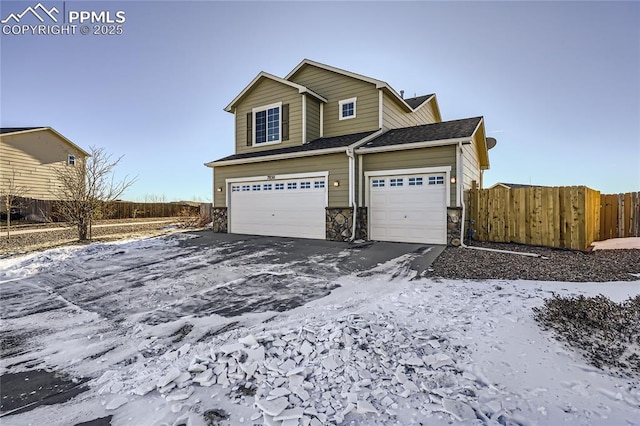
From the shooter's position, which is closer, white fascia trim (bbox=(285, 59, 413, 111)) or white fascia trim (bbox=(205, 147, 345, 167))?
white fascia trim (bbox=(205, 147, 345, 167))

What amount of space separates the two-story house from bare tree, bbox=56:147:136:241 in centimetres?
367

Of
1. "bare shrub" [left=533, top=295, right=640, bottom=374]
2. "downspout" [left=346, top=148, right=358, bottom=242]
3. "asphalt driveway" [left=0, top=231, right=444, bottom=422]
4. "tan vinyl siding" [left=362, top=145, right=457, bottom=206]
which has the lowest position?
"asphalt driveway" [left=0, top=231, right=444, bottom=422]

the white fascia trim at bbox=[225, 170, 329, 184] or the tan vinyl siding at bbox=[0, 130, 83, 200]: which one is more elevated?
the tan vinyl siding at bbox=[0, 130, 83, 200]

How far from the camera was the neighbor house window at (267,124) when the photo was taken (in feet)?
41.9

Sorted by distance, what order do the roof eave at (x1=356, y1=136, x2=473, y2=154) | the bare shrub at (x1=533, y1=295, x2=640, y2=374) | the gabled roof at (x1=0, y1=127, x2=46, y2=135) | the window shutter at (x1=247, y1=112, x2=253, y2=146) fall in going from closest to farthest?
the bare shrub at (x1=533, y1=295, x2=640, y2=374) → the roof eave at (x1=356, y1=136, x2=473, y2=154) → the window shutter at (x1=247, y1=112, x2=253, y2=146) → the gabled roof at (x1=0, y1=127, x2=46, y2=135)

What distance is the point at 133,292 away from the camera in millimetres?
4973

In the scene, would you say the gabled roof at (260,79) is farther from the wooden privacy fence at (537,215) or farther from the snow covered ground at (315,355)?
the snow covered ground at (315,355)

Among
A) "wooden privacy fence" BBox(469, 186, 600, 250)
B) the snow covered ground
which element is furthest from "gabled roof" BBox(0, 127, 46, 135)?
"wooden privacy fence" BBox(469, 186, 600, 250)

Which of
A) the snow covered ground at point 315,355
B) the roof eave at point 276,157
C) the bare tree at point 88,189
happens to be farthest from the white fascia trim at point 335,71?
the snow covered ground at point 315,355

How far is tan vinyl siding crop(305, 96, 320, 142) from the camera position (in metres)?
12.2

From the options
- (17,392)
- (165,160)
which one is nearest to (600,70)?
(17,392)

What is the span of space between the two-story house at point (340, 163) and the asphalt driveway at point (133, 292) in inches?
45.5

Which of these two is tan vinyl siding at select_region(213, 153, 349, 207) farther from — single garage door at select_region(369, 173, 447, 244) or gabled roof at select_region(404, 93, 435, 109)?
gabled roof at select_region(404, 93, 435, 109)

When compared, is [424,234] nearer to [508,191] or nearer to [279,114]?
[508,191]
